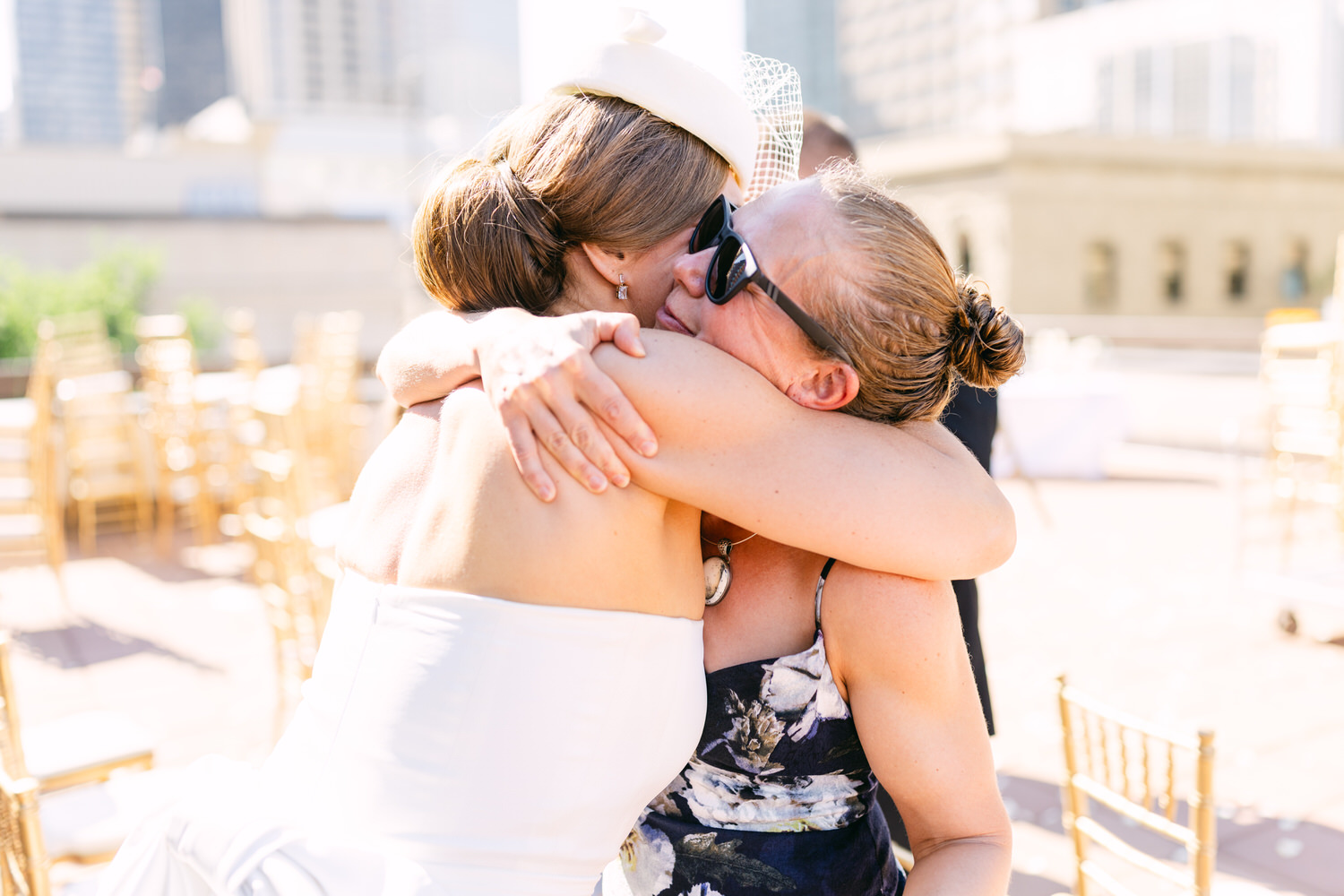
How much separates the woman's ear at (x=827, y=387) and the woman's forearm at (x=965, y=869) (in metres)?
0.54

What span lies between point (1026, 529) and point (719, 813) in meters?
7.17

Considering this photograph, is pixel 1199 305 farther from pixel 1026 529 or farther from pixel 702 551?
pixel 702 551

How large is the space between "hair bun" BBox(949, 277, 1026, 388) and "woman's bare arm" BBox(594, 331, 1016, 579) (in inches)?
6.3

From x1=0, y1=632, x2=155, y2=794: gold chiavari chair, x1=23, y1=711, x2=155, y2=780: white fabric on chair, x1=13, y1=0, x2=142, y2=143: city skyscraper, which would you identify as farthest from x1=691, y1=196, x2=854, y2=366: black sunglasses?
x1=13, y1=0, x2=142, y2=143: city skyscraper

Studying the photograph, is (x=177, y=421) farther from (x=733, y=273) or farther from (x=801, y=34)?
(x=801, y=34)

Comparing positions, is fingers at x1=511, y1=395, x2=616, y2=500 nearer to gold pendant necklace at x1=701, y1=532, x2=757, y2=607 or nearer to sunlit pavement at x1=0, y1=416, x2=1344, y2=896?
gold pendant necklace at x1=701, y1=532, x2=757, y2=607

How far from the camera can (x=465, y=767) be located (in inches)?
44.6

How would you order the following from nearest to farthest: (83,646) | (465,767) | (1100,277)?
(465,767), (83,646), (1100,277)

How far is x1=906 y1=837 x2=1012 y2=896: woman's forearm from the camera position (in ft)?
4.00

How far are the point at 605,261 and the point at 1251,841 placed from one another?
3.07 metres

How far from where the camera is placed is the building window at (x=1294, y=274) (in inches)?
1522

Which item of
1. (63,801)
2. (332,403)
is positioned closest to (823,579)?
(63,801)

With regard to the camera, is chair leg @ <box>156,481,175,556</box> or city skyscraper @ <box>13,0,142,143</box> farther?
city skyscraper @ <box>13,0,142,143</box>

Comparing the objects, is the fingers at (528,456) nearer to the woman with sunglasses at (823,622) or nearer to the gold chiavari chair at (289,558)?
the woman with sunglasses at (823,622)
